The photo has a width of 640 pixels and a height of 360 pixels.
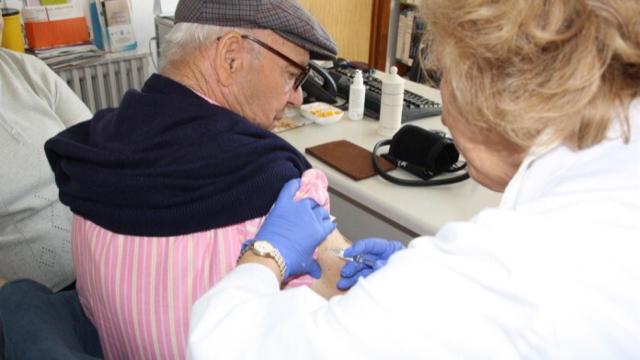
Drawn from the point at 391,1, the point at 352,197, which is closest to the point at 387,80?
the point at 352,197

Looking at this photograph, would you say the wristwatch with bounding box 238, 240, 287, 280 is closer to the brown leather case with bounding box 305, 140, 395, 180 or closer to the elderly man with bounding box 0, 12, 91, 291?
the brown leather case with bounding box 305, 140, 395, 180

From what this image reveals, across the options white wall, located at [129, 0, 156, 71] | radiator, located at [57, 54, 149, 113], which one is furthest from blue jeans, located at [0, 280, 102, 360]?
white wall, located at [129, 0, 156, 71]

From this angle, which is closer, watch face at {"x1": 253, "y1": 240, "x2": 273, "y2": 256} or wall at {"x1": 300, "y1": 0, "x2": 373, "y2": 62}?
watch face at {"x1": 253, "y1": 240, "x2": 273, "y2": 256}

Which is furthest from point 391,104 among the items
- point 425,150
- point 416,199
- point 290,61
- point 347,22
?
point 347,22

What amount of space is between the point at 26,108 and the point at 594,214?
1464 millimetres

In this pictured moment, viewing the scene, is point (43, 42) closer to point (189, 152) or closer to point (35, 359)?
point (189, 152)

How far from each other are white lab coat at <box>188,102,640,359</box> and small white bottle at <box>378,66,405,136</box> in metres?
0.92

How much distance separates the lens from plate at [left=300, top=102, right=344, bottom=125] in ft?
5.43

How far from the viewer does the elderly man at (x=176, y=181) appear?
34.4 inches

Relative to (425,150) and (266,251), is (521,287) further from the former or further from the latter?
(425,150)

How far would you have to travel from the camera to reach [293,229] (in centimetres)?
90

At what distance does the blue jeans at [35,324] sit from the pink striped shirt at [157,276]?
0.08 meters

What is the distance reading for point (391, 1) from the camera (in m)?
3.66

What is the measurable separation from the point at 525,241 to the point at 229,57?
0.66m
